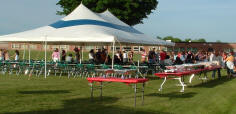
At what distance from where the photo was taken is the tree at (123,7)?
34.3 meters

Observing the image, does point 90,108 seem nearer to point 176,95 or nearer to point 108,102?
point 108,102

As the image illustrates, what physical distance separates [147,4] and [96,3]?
518 cm

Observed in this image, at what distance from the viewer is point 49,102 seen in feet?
28.5

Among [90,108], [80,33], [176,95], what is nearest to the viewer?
[90,108]

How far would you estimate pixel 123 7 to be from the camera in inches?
1382

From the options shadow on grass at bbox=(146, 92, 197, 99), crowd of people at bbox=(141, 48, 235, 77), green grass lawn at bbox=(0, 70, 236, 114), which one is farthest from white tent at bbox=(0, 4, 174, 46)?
shadow on grass at bbox=(146, 92, 197, 99)

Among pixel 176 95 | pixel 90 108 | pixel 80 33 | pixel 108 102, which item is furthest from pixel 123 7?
pixel 90 108

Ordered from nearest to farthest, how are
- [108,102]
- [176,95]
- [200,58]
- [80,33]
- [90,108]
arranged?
[90,108] < [108,102] < [176,95] < [80,33] < [200,58]

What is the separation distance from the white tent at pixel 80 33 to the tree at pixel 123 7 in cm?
1617

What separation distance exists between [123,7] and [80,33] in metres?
20.0

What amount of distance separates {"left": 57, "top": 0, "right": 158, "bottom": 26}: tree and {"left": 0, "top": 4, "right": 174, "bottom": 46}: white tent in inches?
637

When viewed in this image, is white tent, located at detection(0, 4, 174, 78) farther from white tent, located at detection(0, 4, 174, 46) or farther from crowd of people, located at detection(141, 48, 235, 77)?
crowd of people, located at detection(141, 48, 235, 77)

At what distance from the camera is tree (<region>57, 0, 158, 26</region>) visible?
34344mm

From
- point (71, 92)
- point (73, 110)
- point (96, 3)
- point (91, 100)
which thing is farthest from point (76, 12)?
point (96, 3)
